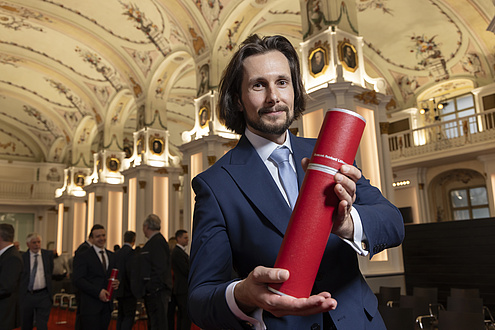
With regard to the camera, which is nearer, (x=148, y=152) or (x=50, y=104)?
(x=148, y=152)

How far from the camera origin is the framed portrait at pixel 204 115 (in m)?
12.0

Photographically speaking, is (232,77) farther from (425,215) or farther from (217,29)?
(425,215)

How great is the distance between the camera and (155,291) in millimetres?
6070

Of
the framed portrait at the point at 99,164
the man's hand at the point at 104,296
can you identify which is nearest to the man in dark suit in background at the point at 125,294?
the man's hand at the point at 104,296

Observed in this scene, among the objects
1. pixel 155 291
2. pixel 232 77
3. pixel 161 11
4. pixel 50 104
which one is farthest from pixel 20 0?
pixel 232 77

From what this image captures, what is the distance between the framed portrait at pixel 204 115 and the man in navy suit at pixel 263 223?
10676mm

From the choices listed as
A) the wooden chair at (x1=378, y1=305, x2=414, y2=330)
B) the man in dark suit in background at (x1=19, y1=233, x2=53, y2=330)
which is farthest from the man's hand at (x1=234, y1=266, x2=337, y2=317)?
the man in dark suit in background at (x1=19, y1=233, x2=53, y2=330)

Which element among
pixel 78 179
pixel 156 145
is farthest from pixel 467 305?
pixel 78 179

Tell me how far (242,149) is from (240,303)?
526 millimetres

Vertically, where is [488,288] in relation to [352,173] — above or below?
below

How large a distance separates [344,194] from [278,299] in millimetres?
264

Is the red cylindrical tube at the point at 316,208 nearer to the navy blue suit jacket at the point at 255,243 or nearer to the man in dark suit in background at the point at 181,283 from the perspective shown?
the navy blue suit jacket at the point at 255,243

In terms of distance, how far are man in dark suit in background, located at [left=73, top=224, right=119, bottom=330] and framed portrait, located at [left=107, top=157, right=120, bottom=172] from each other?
12.8 m

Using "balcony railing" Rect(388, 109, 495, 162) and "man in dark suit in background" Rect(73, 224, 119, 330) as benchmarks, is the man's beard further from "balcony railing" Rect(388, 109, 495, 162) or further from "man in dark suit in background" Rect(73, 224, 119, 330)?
"balcony railing" Rect(388, 109, 495, 162)
